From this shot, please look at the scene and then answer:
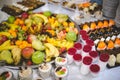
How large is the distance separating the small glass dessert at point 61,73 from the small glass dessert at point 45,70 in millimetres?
49

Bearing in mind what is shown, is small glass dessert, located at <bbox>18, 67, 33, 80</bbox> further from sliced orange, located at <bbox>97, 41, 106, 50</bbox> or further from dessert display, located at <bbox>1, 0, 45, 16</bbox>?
dessert display, located at <bbox>1, 0, 45, 16</bbox>

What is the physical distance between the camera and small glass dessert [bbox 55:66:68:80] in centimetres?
104

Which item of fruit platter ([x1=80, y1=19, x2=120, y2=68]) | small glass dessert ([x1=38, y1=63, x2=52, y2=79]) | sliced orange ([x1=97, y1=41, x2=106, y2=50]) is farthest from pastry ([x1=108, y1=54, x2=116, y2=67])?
small glass dessert ([x1=38, y1=63, x2=52, y2=79])

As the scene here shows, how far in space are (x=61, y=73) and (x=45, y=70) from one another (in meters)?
0.09

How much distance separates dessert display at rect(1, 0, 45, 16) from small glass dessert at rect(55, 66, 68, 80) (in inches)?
32.1

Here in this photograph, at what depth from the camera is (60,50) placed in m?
1.23

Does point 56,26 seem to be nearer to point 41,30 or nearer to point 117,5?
point 41,30

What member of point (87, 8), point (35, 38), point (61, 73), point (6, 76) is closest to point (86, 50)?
point (61, 73)

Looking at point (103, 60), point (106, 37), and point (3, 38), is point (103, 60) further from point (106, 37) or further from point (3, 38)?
point (3, 38)

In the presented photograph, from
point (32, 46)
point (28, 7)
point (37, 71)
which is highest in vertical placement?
point (28, 7)

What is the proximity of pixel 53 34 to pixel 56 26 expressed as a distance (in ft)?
0.36

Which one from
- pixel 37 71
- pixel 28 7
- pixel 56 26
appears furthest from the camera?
pixel 28 7

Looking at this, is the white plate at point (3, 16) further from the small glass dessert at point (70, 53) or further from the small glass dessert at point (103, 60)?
the small glass dessert at point (103, 60)

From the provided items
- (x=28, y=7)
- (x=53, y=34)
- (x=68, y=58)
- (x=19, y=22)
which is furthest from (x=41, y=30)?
(x=28, y=7)
